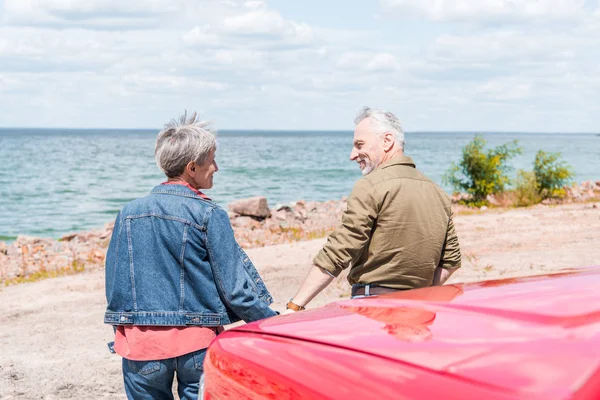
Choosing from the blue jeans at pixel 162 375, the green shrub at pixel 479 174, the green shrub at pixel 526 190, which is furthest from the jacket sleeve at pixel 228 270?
the green shrub at pixel 479 174

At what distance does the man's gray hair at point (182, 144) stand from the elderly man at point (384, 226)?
0.77m

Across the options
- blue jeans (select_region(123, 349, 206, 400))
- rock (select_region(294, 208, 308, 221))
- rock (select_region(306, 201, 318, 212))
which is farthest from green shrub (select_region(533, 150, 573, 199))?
blue jeans (select_region(123, 349, 206, 400))

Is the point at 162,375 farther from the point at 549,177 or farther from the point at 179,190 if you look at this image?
the point at 549,177

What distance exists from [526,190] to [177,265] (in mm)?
19844

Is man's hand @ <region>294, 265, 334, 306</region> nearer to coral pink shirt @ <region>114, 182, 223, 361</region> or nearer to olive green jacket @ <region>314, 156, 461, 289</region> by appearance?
olive green jacket @ <region>314, 156, 461, 289</region>

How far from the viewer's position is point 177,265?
326 centimetres

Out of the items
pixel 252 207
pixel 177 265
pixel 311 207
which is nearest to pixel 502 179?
pixel 311 207

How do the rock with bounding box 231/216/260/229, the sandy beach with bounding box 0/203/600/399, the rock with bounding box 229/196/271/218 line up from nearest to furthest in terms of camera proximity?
the sandy beach with bounding box 0/203/600/399 < the rock with bounding box 231/216/260/229 < the rock with bounding box 229/196/271/218

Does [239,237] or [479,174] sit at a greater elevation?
[479,174]

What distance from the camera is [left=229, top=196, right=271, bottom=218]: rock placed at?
22.5 metres

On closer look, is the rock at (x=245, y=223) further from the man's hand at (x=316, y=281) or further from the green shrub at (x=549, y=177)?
the man's hand at (x=316, y=281)

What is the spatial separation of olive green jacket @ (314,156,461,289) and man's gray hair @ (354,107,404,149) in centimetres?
14

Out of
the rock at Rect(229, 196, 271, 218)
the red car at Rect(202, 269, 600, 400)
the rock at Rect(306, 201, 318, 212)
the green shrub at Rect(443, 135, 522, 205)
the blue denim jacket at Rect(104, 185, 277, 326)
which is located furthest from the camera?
the rock at Rect(306, 201, 318, 212)

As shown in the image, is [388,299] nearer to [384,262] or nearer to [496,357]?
[496,357]
